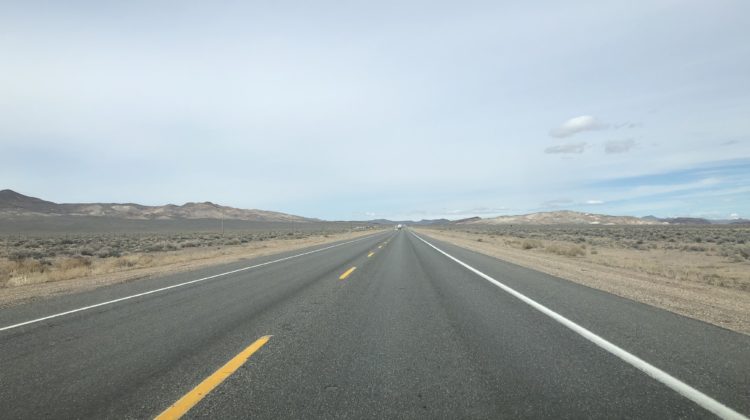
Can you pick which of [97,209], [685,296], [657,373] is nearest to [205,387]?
[657,373]

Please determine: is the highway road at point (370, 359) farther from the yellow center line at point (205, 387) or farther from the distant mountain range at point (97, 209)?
the distant mountain range at point (97, 209)

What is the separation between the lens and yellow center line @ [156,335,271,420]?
3.23m

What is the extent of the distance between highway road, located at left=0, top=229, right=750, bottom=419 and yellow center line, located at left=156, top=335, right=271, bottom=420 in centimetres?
2

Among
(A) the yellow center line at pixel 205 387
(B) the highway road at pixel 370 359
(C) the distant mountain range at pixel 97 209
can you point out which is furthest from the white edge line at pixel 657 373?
(C) the distant mountain range at pixel 97 209

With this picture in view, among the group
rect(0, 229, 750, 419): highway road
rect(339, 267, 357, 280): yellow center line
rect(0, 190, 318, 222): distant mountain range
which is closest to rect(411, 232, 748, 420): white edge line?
rect(0, 229, 750, 419): highway road

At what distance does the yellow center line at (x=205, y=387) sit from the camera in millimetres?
3230

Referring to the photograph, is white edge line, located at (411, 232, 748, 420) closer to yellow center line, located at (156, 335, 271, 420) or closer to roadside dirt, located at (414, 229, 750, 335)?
roadside dirt, located at (414, 229, 750, 335)

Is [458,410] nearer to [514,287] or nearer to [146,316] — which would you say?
[146,316]

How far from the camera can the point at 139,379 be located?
13.0ft

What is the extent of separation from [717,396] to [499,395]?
71.9 inches

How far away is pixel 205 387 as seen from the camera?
3693mm

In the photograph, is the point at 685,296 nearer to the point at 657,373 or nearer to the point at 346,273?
the point at 657,373

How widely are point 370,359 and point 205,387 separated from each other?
1.70 m

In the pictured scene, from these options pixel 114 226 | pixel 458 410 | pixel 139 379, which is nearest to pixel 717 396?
pixel 458 410
